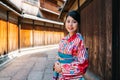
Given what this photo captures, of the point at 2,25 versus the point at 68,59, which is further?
the point at 2,25

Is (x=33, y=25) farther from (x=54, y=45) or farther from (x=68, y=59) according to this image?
(x=68, y=59)

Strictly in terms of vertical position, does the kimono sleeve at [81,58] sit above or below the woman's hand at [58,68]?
above

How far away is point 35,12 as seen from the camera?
90.2ft

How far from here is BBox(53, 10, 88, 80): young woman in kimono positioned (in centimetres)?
283

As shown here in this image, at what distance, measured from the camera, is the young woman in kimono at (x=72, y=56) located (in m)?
2.83

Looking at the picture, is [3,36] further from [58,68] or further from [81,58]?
[81,58]

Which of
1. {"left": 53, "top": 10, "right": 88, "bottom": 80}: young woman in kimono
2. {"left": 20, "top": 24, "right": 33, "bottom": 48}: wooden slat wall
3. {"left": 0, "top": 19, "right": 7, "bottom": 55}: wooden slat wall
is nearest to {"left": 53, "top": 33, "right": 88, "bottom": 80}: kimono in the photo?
{"left": 53, "top": 10, "right": 88, "bottom": 80}: young woman in kimono

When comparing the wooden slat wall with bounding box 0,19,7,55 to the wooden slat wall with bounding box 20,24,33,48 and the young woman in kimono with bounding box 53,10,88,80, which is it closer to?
the wooden slat wall with bounding box 20,24,33,48

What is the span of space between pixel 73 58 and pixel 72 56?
27 millimetres

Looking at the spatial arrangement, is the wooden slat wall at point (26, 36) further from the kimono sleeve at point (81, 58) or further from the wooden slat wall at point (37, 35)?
the kimono sleeve at point (81, 58)

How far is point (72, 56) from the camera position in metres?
2.88

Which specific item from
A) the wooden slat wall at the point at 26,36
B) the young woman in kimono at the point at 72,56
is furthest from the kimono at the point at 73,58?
the wooden slat wall at the point at 26,36
